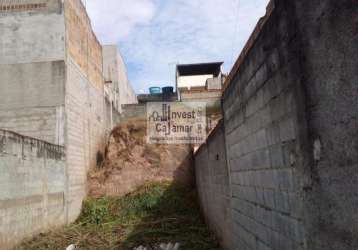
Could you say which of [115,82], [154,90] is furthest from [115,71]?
[154,90]

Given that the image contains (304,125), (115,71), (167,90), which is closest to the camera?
(304,125)

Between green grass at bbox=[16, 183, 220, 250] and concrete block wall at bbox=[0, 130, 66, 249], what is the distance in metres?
0.36

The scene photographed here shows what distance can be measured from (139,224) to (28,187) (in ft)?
10.2

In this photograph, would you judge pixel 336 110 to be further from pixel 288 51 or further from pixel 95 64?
pixel 95 64

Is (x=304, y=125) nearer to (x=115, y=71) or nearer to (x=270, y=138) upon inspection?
(x=270, y=138)

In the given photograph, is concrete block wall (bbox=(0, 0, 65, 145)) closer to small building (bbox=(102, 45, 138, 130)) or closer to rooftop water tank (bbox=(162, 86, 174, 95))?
small building (bbox=(102, 45, 138, 130))

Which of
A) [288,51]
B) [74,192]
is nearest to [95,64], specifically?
[74,192]

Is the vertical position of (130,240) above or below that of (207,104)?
below

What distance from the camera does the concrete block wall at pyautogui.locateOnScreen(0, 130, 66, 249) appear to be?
6.30 m

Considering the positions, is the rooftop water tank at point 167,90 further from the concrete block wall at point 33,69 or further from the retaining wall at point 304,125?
the retaining wall at point 304,125

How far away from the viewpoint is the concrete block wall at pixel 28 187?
6.30 meters

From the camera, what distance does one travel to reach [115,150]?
41.7 ft

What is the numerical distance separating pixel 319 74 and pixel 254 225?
6.32 feet

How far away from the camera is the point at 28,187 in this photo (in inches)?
283
